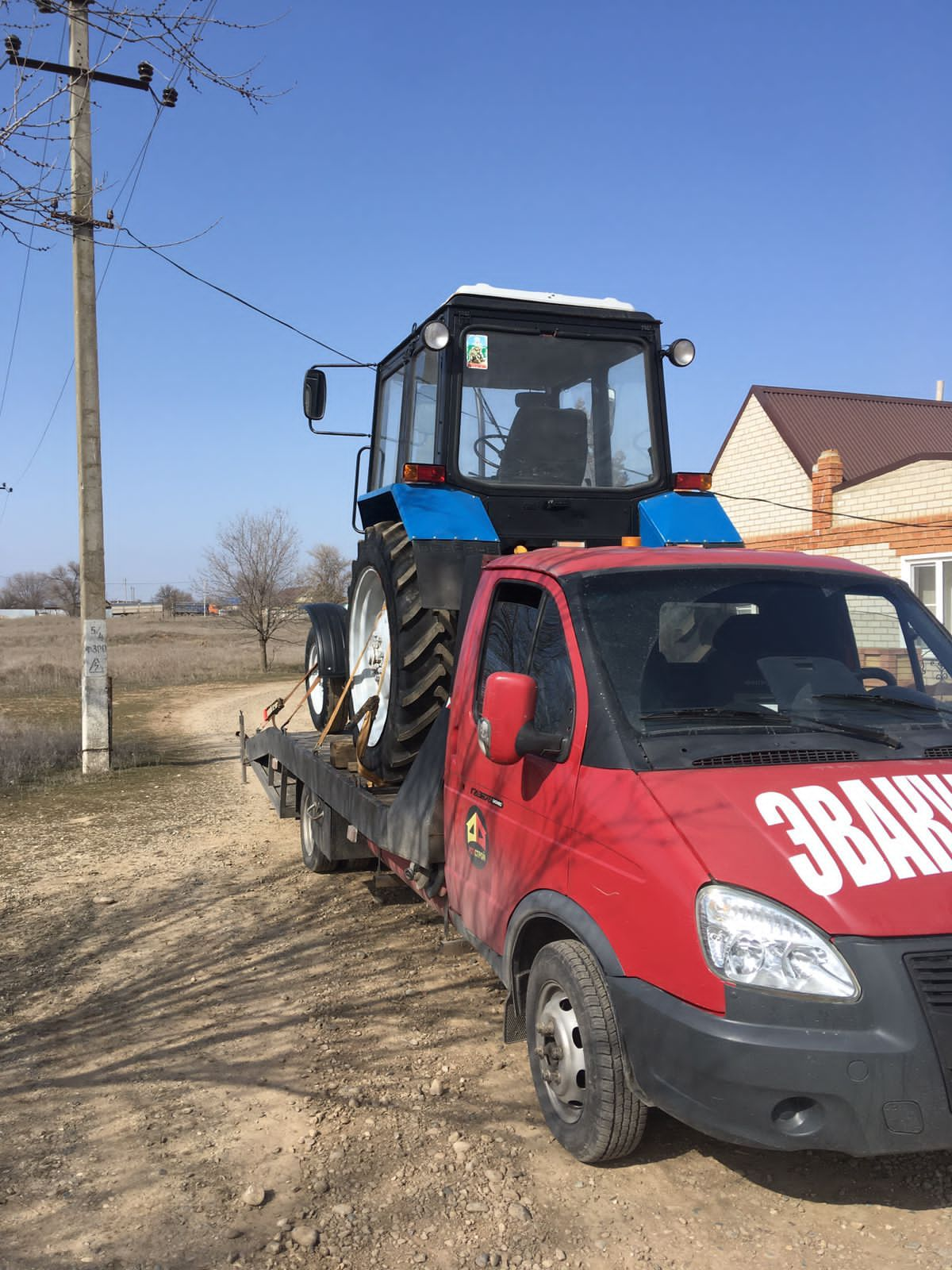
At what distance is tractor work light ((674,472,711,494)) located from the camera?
6.45 meters

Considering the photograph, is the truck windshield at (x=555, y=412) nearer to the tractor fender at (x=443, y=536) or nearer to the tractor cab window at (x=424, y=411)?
the tractor cab window at (x=424, y=411)

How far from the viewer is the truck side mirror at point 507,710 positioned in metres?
3.52

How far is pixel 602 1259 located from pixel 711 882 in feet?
3.78

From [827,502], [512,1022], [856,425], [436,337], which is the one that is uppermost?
[856,425]

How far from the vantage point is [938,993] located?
2715 mm

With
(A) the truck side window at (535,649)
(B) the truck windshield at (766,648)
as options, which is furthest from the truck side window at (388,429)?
(B) the truck windshield at (766,648)

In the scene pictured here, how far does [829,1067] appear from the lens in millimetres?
2686

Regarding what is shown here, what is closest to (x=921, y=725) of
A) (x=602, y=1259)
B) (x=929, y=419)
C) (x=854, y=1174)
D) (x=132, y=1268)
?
(x=854, y=1174)

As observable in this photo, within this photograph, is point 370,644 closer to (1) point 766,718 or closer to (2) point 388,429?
(2) point 388,429

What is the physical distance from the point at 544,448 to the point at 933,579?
1105cm

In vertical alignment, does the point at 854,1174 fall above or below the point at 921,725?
below

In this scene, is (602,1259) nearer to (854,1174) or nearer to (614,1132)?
(614,1132)

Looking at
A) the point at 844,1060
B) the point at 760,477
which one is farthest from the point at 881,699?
the point at 760,477

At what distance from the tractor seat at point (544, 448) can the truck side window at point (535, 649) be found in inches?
74.4
